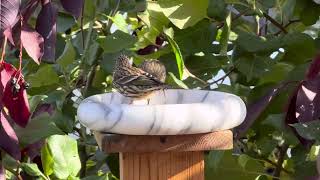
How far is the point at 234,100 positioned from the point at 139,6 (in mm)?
476

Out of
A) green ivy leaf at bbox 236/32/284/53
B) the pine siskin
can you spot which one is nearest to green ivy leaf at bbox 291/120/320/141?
the pine siskin

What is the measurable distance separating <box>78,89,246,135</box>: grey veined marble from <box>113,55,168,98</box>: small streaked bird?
47 millimetres

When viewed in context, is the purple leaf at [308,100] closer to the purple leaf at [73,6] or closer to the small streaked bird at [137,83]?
the small streaked bird at [137,83]

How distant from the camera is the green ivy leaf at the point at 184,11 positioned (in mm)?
1051

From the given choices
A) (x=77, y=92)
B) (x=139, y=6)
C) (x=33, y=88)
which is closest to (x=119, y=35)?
(x=139, y=6)

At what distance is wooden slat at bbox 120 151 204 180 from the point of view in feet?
2.42

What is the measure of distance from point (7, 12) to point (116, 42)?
0.35 meters

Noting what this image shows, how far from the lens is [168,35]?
1053mm

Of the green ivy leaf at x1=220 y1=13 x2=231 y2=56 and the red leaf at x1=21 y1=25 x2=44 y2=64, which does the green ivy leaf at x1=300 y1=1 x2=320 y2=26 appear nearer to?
the green ivy leaf at x1=220 y1=13 x2=231 y2=56

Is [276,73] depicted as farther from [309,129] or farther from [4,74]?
[4,74]

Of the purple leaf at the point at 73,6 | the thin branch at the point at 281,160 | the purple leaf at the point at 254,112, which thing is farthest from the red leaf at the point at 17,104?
the thin branch at the point at 281,160

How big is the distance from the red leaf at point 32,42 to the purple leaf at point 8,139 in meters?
0.07

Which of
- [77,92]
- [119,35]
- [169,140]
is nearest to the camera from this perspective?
[169,140]

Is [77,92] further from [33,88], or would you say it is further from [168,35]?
[168,35]
